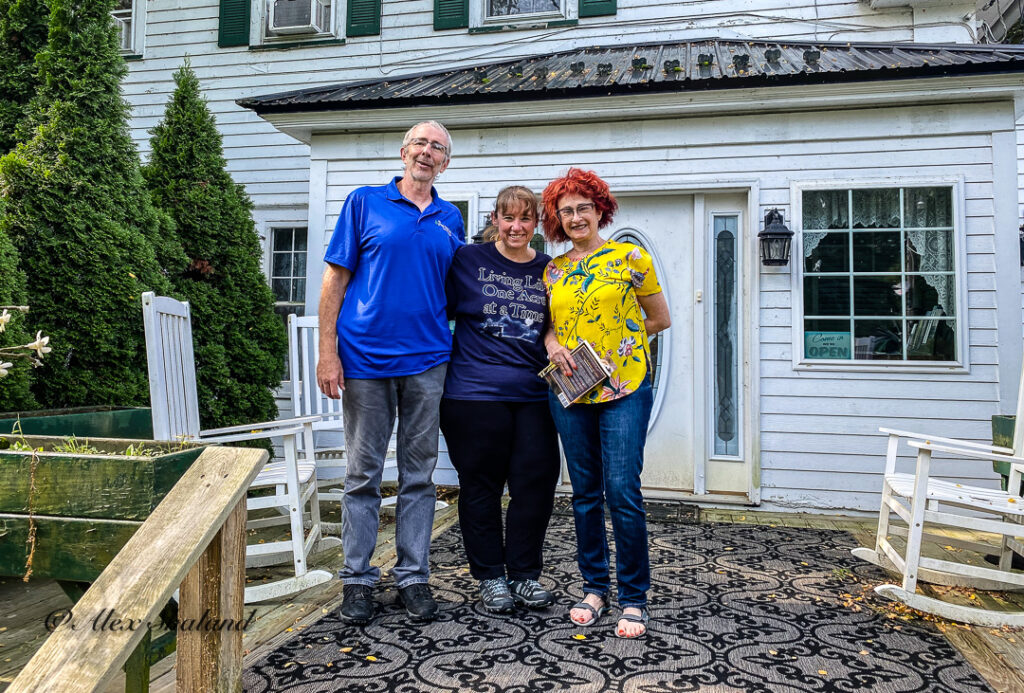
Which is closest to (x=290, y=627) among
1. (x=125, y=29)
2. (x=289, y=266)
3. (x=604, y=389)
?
(x=604, y=389)

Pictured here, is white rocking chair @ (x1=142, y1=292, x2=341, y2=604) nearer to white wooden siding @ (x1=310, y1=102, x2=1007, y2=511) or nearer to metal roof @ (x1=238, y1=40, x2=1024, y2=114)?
metal roof @ (x1=238, y1=40, x2=1024, y2=114)

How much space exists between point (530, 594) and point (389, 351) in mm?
998

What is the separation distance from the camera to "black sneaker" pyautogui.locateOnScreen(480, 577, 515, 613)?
2354 millimetres

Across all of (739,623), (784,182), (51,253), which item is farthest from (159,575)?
(784,182)

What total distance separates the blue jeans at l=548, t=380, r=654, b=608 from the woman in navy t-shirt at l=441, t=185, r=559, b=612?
0.12 meters

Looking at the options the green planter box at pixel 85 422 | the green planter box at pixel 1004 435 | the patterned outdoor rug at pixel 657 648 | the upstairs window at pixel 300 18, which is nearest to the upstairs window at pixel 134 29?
the upstairs window at pixel 300 18

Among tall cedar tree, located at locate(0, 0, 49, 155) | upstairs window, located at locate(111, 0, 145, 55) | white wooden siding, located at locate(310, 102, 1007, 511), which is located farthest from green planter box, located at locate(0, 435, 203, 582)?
upstairs window, located at locate(111, 0, 145, 55)

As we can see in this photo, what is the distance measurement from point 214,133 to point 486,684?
4787mm

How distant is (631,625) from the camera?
7.14 feet

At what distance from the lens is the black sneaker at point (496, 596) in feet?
7.72

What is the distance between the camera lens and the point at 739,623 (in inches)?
90.7

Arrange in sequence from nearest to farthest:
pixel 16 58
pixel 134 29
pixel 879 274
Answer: pixel 16 58 → pixel 879 274 → pixel 134 29

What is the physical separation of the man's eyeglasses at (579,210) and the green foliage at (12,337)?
2416 millimetres

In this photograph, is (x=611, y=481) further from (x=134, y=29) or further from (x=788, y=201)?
(x=134, y=29)
